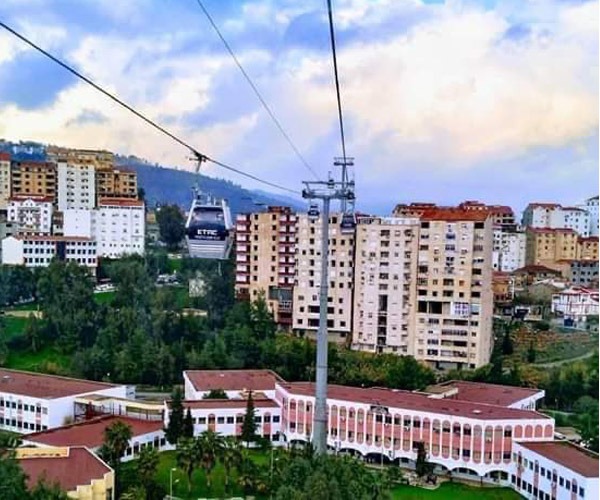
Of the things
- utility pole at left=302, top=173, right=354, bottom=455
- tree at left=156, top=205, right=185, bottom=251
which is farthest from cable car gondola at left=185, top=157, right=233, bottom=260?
tree at left=156, top=205, right=185, bottom=251

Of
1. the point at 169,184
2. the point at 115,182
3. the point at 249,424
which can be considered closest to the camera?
the point at 249,424

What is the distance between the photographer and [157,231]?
71.2 ft

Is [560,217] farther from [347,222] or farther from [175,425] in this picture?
[347,222]

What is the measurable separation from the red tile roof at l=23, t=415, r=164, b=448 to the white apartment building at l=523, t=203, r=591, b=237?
19.9m

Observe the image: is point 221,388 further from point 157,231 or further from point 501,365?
point 157,231

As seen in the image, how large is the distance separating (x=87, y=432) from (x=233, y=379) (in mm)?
2980

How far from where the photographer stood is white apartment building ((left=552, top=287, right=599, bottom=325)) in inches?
683

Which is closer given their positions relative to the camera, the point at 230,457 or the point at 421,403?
the point at 230,457

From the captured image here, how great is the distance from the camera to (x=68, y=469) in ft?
24.5

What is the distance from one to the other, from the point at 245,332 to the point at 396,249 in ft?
9.89

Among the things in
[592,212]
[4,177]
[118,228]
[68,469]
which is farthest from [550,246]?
[68,469]

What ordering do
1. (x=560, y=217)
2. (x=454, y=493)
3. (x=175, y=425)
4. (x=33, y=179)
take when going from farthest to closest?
1. (x=560, y=217)
2. (x=33, y=179)
3. (x=175, y=425)
4. (x=454, y=493)

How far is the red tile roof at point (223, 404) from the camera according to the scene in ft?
34.0

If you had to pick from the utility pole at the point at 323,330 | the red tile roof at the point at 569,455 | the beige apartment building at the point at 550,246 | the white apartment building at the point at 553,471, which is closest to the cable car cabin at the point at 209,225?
the utility pole at the point at 323,330
